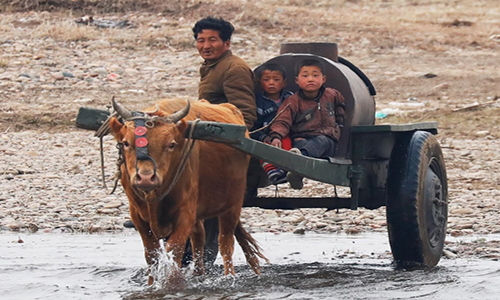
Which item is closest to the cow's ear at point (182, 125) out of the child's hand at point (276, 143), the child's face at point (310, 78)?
the child's hand at point (276, 143)

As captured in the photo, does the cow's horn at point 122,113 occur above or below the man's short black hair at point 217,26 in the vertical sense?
below

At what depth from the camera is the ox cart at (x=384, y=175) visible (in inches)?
291

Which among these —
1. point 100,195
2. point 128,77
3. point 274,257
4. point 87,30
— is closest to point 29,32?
point 87,30

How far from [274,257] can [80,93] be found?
10.3 m

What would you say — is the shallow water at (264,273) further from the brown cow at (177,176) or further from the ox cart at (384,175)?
the brown cow at (177,176)

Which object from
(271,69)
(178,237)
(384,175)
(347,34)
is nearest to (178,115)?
(178,237)

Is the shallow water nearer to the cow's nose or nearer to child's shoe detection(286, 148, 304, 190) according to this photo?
child's shoe detection(286, 148, 304, 190)

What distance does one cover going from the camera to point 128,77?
19609mm

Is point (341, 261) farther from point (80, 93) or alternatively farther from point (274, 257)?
point (80, 93)

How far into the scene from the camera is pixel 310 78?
7.30 meters

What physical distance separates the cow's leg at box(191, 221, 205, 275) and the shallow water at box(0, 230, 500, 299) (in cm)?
11

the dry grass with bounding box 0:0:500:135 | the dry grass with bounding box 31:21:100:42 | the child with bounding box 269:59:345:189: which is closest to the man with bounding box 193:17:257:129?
the child with bounding box 269:59:345:189

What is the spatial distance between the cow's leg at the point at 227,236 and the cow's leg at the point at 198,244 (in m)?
0.15

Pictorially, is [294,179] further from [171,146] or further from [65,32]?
[65,32]
